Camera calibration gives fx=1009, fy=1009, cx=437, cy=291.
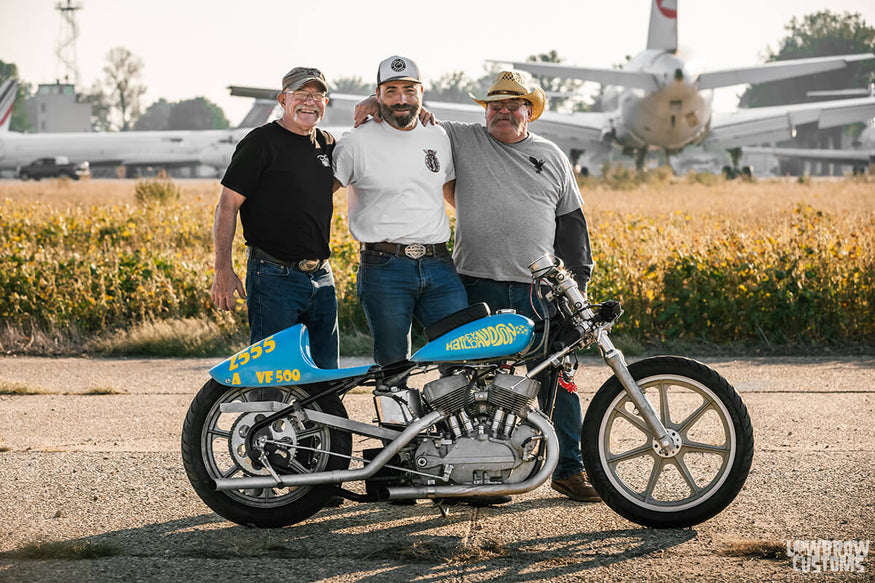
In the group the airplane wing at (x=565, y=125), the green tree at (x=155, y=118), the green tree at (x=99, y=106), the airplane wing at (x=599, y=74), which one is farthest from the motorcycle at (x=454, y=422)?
the green tree at (x=155, y=118)

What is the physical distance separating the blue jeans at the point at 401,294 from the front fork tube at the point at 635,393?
866 mm

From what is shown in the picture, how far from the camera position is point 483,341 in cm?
430

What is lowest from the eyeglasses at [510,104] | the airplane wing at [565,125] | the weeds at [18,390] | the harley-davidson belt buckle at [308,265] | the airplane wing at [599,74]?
the weeds at [18,390]

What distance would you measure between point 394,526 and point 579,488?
0.98 meters

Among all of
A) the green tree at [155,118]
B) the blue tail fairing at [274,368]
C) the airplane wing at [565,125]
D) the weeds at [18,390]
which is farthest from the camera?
the green tree at [155,118]

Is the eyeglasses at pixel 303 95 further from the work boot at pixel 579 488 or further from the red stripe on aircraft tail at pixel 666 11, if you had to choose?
the red stripe on aircraft tail at pixel 666 11

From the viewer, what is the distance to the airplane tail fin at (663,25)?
4222 centimetres

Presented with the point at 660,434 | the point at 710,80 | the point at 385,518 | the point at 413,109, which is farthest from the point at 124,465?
the point at 710,80

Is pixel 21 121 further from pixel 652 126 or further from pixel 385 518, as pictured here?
pixel 385 518

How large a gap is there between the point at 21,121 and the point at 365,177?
162253 millimetres

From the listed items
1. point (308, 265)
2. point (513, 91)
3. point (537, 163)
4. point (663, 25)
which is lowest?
point (308, 265)

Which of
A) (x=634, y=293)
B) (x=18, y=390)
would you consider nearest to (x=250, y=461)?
(x=18, y=390)

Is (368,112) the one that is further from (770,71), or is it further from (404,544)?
(770,71)

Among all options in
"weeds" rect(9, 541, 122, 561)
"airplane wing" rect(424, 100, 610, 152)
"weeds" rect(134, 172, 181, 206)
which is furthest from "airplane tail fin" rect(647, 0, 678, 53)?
"weeds" rect(9, 541, 122, 561)
